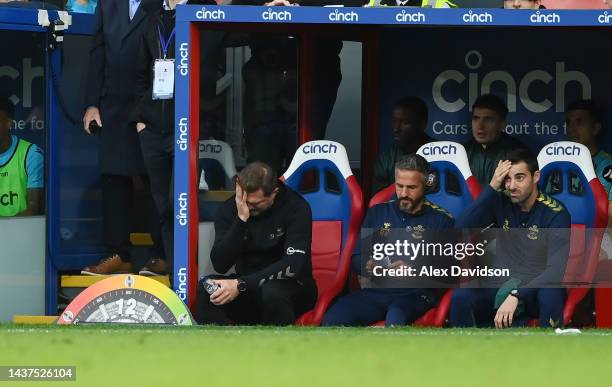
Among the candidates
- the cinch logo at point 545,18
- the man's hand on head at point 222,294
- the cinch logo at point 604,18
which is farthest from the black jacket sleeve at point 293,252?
the cinch logo at point 604,18

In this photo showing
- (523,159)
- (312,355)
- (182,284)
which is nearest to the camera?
(312,355)

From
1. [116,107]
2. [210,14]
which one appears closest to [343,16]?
[210,14]

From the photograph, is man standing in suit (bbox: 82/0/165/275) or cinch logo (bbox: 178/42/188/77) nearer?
cinch logo (bbox: 178/42/188/77)

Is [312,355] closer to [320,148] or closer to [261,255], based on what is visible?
[261,255]

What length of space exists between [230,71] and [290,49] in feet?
1.74

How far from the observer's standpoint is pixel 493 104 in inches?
362

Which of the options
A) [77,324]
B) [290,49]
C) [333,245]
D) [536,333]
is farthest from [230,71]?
[536,333]

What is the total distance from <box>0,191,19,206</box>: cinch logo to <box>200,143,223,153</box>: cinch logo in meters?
1.29

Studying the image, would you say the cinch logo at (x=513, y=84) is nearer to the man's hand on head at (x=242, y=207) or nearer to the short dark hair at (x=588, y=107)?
the short dark hair at (x=588, y=107)

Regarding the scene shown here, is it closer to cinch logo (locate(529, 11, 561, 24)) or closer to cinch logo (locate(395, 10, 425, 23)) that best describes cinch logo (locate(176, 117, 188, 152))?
cinch logo (locate(395, 10, 425, 23))

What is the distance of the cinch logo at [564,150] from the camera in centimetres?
855

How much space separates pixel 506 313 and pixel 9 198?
2948mm

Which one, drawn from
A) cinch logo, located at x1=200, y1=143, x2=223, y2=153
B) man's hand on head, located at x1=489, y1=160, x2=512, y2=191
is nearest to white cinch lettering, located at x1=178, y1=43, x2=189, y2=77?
cinch logo, located at x1=200, y1=143, x2=223, y2=153

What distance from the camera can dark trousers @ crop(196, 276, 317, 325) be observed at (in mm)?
8195
